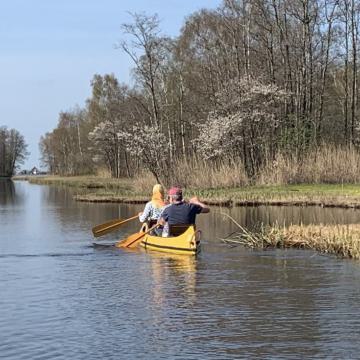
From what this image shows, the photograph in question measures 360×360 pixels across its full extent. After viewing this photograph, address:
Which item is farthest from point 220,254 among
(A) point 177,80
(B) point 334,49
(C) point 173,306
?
(A) point 177,80

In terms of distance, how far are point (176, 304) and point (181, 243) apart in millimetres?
5194

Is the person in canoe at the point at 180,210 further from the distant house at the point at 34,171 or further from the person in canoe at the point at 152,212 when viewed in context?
the distant house at the point at 34,171

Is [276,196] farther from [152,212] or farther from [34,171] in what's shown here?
[34,171]

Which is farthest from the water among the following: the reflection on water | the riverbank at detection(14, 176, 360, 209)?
the reflection on water

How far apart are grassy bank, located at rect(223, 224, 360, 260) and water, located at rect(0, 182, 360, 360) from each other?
43 cm

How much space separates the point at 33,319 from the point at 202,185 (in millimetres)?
27687

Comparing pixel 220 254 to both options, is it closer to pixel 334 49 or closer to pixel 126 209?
pixel 126 209

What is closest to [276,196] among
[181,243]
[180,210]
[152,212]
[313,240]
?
[152,212]

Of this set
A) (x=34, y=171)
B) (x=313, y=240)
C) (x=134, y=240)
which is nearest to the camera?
(x=313, y=240)

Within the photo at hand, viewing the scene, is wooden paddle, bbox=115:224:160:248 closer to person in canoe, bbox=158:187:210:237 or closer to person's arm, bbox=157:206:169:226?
person's arm, bbox=157:206:169:226

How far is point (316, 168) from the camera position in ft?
118

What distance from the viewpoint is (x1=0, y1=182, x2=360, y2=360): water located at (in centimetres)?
814

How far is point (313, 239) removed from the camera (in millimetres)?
15883

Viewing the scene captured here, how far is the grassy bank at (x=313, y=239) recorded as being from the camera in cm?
1459
